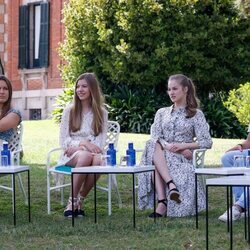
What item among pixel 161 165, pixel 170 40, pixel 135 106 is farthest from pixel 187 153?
pixel 135 106

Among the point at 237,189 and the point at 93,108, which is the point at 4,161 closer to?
the point at 93,108

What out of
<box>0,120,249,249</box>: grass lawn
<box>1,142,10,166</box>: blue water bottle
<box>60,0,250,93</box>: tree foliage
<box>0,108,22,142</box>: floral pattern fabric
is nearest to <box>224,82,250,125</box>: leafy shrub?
<box>60,0,250,93</box>: tree foliage

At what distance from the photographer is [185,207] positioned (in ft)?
23.4

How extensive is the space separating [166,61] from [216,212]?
10.4 m

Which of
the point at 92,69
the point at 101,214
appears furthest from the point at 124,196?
the point at 92,69

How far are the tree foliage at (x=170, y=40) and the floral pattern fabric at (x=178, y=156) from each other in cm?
1012

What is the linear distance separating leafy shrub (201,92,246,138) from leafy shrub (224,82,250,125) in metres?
0.93

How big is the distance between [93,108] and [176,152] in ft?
2.81

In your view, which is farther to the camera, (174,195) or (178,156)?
(178,156)

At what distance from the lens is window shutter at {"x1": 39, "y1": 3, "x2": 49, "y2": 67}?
79.9 ft

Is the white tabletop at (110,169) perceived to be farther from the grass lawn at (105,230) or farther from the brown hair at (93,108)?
the brown hair at (93,108)

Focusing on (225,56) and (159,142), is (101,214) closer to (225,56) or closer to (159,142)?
(159,142)

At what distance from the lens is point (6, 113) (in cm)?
754

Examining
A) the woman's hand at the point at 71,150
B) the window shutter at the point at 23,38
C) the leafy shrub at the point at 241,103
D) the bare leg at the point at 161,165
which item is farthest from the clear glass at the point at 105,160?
the window shutter at the point at 23,38
